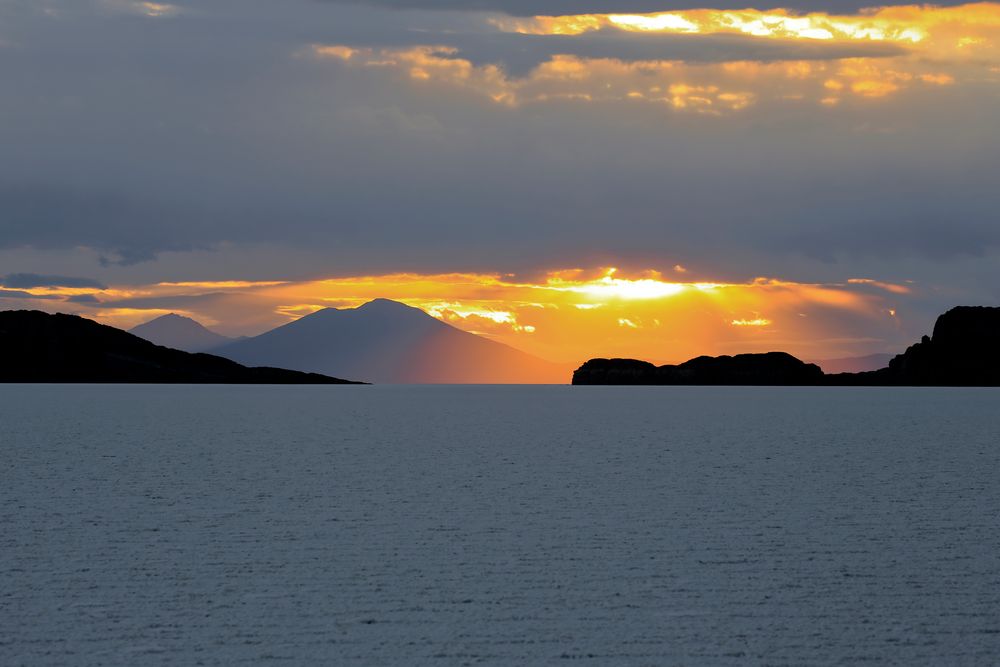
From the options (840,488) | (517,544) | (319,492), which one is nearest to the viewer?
(517,544)

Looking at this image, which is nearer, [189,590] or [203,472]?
[189,590]

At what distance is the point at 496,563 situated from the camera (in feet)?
99.0

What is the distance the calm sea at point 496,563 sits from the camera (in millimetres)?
21391

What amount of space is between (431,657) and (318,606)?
496cm

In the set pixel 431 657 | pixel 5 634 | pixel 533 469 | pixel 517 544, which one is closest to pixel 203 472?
pixel 533 469

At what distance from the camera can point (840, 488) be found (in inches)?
2058

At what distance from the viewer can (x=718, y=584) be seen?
2719cm

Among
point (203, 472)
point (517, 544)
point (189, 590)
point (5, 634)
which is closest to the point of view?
point (5, 634)

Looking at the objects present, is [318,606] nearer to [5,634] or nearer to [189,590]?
[189,590]

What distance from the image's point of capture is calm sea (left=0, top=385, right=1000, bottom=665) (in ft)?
70.2

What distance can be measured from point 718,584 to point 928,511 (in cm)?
1917

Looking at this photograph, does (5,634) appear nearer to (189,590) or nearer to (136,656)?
(136,656)

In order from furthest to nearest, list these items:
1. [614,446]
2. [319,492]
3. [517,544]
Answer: [614,446], [319,492], [517,544]

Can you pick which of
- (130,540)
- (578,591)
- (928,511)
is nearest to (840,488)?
(928,511)
